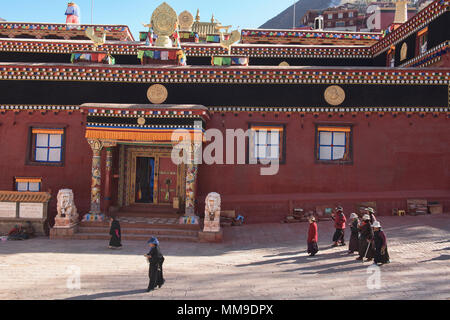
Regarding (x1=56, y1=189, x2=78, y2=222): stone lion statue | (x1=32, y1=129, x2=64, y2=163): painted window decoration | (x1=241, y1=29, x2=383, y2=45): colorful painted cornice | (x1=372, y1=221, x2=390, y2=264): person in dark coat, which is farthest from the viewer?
(x1=241, y1=29, x2=383, y2=45): colorful painted cornice

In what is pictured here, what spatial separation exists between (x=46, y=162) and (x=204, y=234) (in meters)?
7.04

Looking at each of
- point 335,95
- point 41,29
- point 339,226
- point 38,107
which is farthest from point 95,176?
point 41,29

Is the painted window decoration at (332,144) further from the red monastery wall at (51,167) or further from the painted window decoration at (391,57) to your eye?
the red monastery wall at (51,167)

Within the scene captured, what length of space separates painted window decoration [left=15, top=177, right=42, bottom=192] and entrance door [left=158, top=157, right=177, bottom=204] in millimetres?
4581

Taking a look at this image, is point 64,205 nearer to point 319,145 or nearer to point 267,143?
point 267,143

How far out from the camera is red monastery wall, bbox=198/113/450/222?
1434 cm

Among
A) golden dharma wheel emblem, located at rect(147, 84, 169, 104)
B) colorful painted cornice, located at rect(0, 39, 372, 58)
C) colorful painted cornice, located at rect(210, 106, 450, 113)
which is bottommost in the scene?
colorful painted cornice, located at rect(210, 106, 450, 113)

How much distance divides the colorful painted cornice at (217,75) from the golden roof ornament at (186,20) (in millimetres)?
9377

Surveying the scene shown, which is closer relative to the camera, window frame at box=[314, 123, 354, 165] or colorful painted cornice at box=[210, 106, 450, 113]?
colorful painted cornice at box=[210, 106, 450, 113]

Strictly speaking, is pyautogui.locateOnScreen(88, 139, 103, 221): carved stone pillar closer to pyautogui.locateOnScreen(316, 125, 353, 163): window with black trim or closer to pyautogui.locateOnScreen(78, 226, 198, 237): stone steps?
pyautogui.locateOnScreen(78, 226, 198, 237): stone steps

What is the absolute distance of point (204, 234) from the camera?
1240 centimetres

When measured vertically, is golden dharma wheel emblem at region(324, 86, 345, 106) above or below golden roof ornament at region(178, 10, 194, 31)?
below

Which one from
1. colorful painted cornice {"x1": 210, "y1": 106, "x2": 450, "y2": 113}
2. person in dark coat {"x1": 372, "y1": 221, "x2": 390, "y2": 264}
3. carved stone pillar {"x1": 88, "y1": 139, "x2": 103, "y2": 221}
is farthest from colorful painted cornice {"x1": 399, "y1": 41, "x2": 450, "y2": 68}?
carved stone pillar {"x1": 88, "y1": 139, "x2": 103, "y2": 221}

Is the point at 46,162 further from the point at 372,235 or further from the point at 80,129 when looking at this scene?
the point at 372,235
